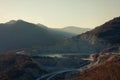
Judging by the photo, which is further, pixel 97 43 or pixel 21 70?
pixel 97 43

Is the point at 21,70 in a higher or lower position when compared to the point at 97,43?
lower

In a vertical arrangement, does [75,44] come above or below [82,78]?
above

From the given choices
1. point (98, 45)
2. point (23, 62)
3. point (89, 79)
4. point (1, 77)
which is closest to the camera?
point (89, 79)

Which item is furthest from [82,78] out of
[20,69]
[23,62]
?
[23,62]

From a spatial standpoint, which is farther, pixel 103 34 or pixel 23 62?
pixel 103 34

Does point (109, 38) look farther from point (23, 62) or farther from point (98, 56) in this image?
point (23, 62)

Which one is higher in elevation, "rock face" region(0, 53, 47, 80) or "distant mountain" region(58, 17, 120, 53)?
"distant mountain" region(58, 17, 120, 53)

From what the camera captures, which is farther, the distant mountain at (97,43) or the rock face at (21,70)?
the distant mountain at (97,43)

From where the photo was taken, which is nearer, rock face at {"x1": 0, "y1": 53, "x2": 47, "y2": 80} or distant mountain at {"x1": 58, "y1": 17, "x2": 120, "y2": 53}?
rock face at {"x1": 0, "y1": 53, "x2": 47, "y2": 80}

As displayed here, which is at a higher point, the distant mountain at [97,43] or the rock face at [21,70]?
the distant mountain at [97,43]

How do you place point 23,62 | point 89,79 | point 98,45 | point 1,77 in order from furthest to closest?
point 98,45, point 23,62, point 1,77, point 89,79
